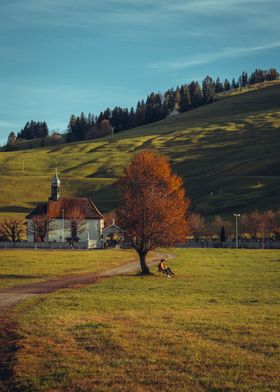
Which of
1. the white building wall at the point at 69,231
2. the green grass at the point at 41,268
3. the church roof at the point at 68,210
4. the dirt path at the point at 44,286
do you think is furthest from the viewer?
the church roof at the point at 68,210

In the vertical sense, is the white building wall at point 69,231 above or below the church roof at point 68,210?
below

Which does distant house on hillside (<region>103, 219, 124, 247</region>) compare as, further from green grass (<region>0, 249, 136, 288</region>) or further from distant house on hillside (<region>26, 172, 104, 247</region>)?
green grass (<region>0, 249, 136, 288</region>)

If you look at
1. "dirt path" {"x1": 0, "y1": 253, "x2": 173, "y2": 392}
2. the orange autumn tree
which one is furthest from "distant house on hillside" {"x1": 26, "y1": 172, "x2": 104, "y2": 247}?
the orange autumn tree

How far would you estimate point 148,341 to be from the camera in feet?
57.5

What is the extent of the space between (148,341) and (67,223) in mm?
91313

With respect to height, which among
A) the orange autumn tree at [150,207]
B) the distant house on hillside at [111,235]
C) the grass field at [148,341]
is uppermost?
the orange autumn tree at [150,207]

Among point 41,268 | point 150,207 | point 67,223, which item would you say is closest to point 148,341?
point 150,207

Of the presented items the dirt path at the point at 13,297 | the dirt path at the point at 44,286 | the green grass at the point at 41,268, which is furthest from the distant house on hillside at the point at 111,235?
the dirt path at the point at 44,286

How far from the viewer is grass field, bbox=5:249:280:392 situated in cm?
1352

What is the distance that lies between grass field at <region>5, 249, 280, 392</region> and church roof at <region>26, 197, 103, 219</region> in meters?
76.3

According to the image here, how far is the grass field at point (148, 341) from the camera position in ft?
44.3

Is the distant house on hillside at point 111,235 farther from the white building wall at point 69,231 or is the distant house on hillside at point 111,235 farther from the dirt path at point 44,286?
the dirt path at point 44,286

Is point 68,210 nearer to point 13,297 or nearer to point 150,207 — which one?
point 150,207

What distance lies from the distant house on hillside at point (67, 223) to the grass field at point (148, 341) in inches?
2946
